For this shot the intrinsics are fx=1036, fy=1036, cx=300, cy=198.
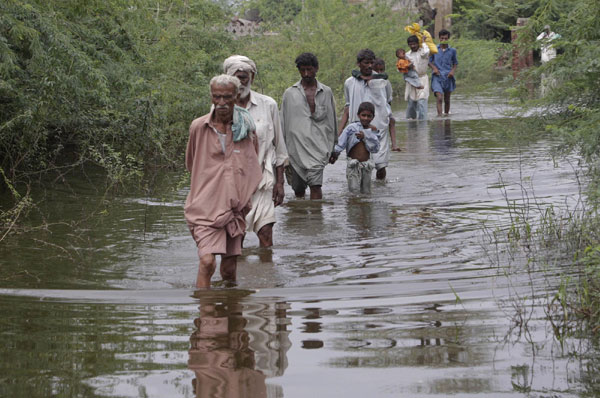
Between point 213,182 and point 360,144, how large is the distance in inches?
200

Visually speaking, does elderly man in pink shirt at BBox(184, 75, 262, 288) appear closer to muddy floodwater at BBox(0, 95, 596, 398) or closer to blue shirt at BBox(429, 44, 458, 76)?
A: muddy floodwater at BBox(0, 95, 596, 398)

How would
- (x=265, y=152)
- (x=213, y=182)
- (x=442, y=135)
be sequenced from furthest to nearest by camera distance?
(x=442, y=135)
(x=265, y=152)
(x=213, y=182)

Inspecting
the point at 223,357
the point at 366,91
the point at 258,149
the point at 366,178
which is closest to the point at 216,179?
the point at 258,149

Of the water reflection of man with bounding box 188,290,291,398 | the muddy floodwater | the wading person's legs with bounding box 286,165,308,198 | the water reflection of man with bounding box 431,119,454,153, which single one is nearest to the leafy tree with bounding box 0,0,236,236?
the muddy floodwater

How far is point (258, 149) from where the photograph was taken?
7.75 meters

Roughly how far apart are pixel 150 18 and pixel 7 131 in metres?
3.16

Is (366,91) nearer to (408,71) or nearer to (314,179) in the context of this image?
(314,179)

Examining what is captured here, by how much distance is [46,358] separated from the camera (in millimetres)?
5422

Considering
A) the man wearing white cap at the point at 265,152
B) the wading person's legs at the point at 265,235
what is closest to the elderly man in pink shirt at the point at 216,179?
the man wearing white cap at the point at 265,152

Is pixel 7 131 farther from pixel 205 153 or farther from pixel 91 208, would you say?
pixel 205 153

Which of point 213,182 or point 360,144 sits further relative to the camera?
point 360,144

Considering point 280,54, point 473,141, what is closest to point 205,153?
point 473,141

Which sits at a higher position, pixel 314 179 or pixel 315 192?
pixel 314 179

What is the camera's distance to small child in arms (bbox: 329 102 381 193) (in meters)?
11.9
